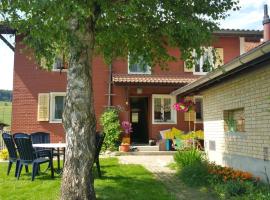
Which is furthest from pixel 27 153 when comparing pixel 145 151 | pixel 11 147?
pixel 145 151

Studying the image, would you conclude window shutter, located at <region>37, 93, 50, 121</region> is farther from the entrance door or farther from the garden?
the garden

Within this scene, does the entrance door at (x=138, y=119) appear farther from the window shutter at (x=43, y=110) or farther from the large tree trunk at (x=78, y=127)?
the large tree trunk at (x=78, y=127)

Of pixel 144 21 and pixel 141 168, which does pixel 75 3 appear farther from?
pixel 141 168

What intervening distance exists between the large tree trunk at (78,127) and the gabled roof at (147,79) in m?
10.4

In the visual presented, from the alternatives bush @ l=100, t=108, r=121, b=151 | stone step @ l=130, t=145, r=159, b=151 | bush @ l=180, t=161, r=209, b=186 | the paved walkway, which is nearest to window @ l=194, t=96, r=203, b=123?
stone step @ l=130, t=145, r=159, b=151

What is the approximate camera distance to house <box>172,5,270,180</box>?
712 centimetres

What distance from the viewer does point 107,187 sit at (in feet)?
25.2

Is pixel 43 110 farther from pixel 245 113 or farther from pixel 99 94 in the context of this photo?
pixel 245 113

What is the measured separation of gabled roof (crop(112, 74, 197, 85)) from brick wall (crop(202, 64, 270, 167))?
5.86 m

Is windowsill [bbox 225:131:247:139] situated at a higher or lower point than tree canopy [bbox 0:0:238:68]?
lower

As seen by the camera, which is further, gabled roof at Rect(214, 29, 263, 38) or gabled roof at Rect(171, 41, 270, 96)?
gabled roof at Rect(214, 29, 263, 38)

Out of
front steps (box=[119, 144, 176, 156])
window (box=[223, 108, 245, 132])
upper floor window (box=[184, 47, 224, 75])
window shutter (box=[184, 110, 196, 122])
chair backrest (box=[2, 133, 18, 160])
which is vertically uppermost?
upper floor window (box=[184, 47, 224, 75])

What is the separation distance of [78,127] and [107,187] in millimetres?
2249

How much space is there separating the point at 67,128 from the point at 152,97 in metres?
12.1
